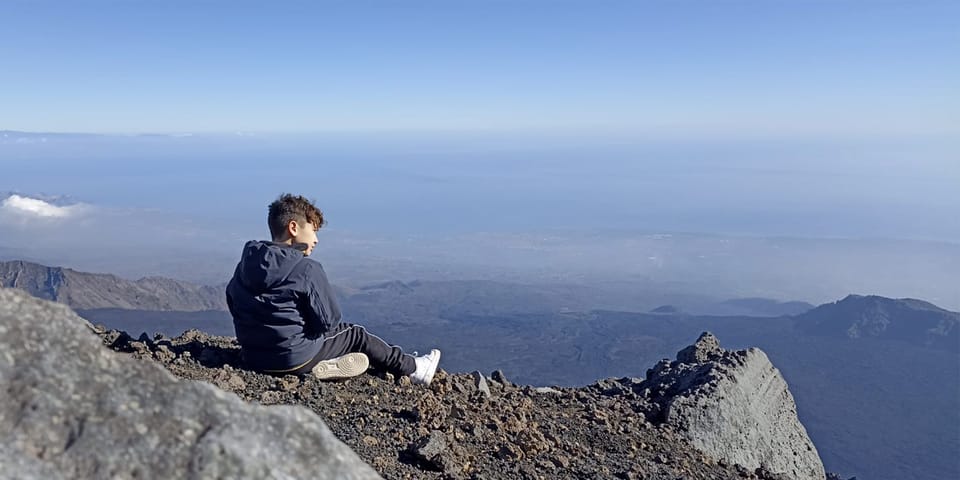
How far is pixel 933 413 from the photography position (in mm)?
83062

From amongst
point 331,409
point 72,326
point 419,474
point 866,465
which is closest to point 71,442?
point 72,326

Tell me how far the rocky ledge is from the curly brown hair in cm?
157

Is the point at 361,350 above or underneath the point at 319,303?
underneath

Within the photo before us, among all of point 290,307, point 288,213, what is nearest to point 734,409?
point 290,307

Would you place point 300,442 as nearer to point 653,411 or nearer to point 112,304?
point 653,411

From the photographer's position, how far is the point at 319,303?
6828 millimetres

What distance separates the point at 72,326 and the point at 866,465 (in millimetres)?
78488

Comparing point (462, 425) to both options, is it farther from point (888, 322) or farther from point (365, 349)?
point (888, 322)

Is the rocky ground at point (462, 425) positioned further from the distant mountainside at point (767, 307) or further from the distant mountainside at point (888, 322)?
the distant mountainside at point (767, 307)

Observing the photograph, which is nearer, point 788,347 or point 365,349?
point 365,349

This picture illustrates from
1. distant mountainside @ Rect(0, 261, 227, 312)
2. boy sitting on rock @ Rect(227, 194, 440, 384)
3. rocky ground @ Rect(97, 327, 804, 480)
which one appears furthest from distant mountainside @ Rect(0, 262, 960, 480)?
boy sitting on rock @ Rect(227, 194, 440, 384)

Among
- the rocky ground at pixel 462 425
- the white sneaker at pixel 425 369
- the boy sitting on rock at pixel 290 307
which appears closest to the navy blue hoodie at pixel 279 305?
the boy sitting on rock at pixel 290 307

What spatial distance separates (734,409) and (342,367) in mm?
5346

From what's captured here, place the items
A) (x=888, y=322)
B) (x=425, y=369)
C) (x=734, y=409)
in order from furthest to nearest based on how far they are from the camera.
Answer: (x=888, y=322) < (x=734, y=409) < (x=425, y=369)
